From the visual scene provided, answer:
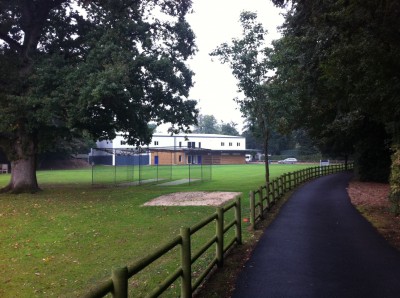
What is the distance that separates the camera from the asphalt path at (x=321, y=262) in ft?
21.2

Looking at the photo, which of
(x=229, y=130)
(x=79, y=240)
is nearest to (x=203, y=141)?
(x=229, y=130)

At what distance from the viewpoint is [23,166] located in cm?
2592

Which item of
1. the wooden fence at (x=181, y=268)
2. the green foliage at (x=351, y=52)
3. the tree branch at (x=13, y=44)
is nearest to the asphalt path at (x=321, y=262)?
the wooden fence at (x=181, y=268)

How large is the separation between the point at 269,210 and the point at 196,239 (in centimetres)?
522

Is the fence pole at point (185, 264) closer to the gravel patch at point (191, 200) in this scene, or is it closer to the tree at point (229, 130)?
the gravel patch at point (191, 200)

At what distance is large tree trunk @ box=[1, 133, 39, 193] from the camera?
2542 cm

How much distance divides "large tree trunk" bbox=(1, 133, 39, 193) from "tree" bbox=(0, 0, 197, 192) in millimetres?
58

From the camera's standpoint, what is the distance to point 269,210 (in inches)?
616

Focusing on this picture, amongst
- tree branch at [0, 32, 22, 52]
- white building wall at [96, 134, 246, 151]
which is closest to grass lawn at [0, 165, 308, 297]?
tree branch at [0, 32, 22, 52]

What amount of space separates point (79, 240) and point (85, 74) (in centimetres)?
1117

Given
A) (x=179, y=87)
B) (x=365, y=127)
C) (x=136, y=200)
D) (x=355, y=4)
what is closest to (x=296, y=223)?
(x=355, y=4)

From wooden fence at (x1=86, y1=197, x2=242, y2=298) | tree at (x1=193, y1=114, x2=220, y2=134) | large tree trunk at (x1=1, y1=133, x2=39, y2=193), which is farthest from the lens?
tree at (x1=193, y1=114, x2=220, y2=134)

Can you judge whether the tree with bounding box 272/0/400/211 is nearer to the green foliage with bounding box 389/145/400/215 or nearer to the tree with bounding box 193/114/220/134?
the green foliage with bounding box 389/145/400/215

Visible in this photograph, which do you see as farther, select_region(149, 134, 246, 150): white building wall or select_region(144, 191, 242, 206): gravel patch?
select_region(149, 134, 246, 150): white building wall
